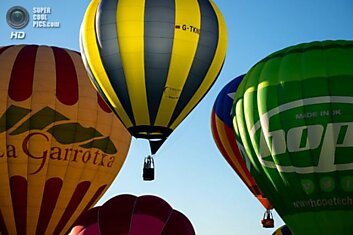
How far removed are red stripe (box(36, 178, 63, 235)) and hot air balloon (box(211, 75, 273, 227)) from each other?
4777 mm

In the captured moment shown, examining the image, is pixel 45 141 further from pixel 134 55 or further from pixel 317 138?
pixel 317 138

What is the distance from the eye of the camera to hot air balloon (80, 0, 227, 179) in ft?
60.3

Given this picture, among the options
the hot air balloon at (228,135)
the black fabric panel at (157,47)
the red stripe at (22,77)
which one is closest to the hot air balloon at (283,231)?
the hot air balloon at (228,135)

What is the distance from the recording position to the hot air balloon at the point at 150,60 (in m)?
18.4

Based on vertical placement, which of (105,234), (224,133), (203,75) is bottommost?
(105,234)

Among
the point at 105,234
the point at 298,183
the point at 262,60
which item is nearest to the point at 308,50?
the point at 262,60

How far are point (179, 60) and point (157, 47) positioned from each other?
0.57 metres

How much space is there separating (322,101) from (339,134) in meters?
0.71

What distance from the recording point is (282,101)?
16.4 meters

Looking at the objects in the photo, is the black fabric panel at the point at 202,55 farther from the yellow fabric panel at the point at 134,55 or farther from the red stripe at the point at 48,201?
the red stripe at the point at 48,201

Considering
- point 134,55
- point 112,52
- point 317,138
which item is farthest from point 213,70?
point 317,138

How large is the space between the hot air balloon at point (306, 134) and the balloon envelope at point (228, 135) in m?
4.93

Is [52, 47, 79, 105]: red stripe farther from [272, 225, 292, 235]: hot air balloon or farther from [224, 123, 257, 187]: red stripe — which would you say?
[272, 225, 292, 235]: hot air balloon

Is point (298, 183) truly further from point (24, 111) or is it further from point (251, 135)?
point (24, 111)
